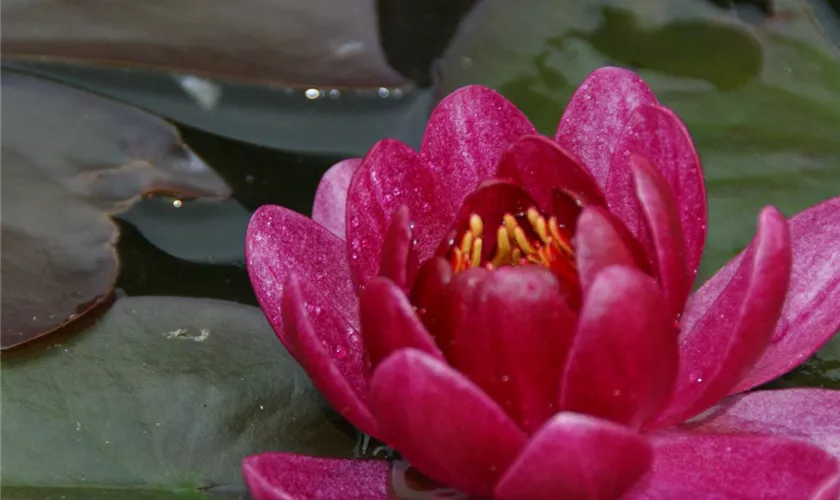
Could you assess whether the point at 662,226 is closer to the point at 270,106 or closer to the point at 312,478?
the point at 312,478

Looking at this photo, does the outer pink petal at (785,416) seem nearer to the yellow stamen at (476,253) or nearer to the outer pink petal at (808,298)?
the outer pink petal at (808,298)

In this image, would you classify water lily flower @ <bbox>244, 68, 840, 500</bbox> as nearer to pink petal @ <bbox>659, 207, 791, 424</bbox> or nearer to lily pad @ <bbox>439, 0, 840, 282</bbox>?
pink petal @ <bbox>659, 207, 791, 424</bbox>

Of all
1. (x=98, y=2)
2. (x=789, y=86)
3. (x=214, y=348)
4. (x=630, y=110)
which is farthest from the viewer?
(x=98, y=2)

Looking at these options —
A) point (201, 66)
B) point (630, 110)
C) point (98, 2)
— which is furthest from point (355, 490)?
point (98, 2)

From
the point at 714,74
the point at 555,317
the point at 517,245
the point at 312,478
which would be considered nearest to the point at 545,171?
the point at 517,245

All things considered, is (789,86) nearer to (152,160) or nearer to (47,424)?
(152,160)

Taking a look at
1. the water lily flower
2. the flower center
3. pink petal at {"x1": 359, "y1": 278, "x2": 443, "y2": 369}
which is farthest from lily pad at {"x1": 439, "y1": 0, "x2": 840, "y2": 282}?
pink petal at {"x1": 359, "y1": 278, "x2": 443, "y2": 369}
